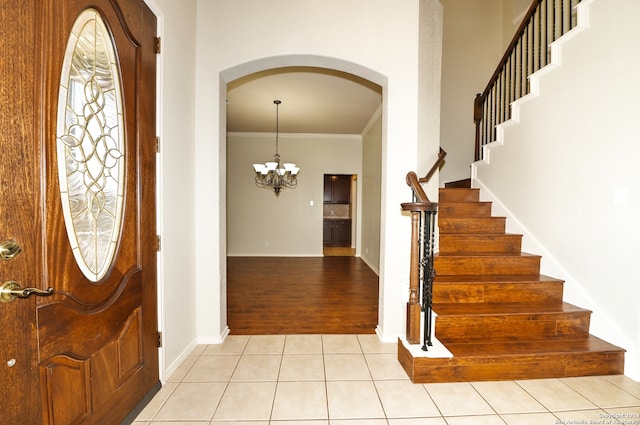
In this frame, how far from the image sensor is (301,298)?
371cm

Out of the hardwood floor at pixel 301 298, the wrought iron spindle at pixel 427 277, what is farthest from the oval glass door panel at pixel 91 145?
the wrought iron spindle at pixel 427 277

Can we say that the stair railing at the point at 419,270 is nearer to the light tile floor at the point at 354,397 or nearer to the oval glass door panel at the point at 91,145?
the light tile floor at the point at 354,397

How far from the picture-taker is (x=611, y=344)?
2043 millimetres

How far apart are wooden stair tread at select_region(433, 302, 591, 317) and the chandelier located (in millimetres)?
3406

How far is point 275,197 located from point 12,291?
585 centimetres

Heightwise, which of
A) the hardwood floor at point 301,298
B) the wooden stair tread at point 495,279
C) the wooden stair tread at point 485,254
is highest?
the wooden stair tread at point 485,254

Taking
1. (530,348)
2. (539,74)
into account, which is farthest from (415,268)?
(539,74)

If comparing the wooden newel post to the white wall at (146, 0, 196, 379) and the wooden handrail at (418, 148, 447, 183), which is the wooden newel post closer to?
the wooden handrail at (418, 148, 447, 183)

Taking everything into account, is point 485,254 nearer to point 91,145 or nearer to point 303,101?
point 91,145

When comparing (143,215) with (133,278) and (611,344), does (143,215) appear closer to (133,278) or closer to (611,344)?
(133,278)

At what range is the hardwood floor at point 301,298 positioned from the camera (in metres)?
2.85

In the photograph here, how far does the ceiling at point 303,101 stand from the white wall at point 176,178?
1628 mm

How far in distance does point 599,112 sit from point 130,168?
3439 mm

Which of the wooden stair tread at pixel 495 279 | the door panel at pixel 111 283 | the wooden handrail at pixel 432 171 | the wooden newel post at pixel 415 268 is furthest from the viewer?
the wooden handrail at pixel 432 171
